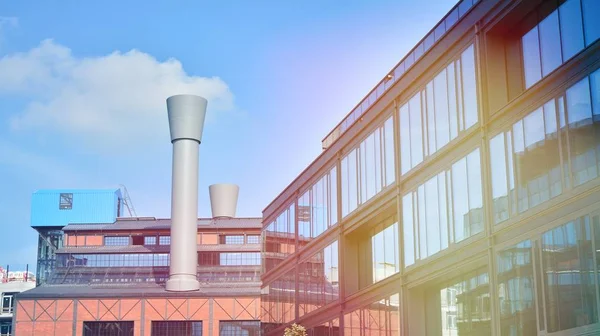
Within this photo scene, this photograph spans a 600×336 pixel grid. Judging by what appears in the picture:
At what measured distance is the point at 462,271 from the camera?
31453mm

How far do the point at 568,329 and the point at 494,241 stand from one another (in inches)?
207

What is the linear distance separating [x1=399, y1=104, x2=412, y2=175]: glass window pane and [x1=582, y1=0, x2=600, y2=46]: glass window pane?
13210 millimetres

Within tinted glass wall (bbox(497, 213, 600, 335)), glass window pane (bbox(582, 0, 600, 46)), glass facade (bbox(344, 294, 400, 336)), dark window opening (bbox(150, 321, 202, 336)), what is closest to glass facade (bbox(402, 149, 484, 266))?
glass facade (bbox(344, 294, 400, 336))

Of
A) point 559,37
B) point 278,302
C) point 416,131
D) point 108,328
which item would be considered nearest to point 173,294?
point 108,328

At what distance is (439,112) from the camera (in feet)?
111

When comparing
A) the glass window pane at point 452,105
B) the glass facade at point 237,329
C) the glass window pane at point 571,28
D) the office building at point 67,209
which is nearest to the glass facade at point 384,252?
the glass window pane at point 452,105

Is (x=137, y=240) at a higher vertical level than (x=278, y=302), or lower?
higher

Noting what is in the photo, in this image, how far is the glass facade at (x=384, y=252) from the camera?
3944 centimetres

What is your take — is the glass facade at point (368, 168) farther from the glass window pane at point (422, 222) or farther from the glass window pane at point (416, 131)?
the glass window pane at point (422, 222)

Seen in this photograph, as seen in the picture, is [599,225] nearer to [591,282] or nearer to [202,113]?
[591,282]

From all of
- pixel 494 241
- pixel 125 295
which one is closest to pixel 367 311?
pixel 494 241

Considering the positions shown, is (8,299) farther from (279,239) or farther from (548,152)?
(548,152)

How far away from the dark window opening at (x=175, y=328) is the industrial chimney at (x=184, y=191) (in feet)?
10.6

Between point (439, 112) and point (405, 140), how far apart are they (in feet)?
12.8
